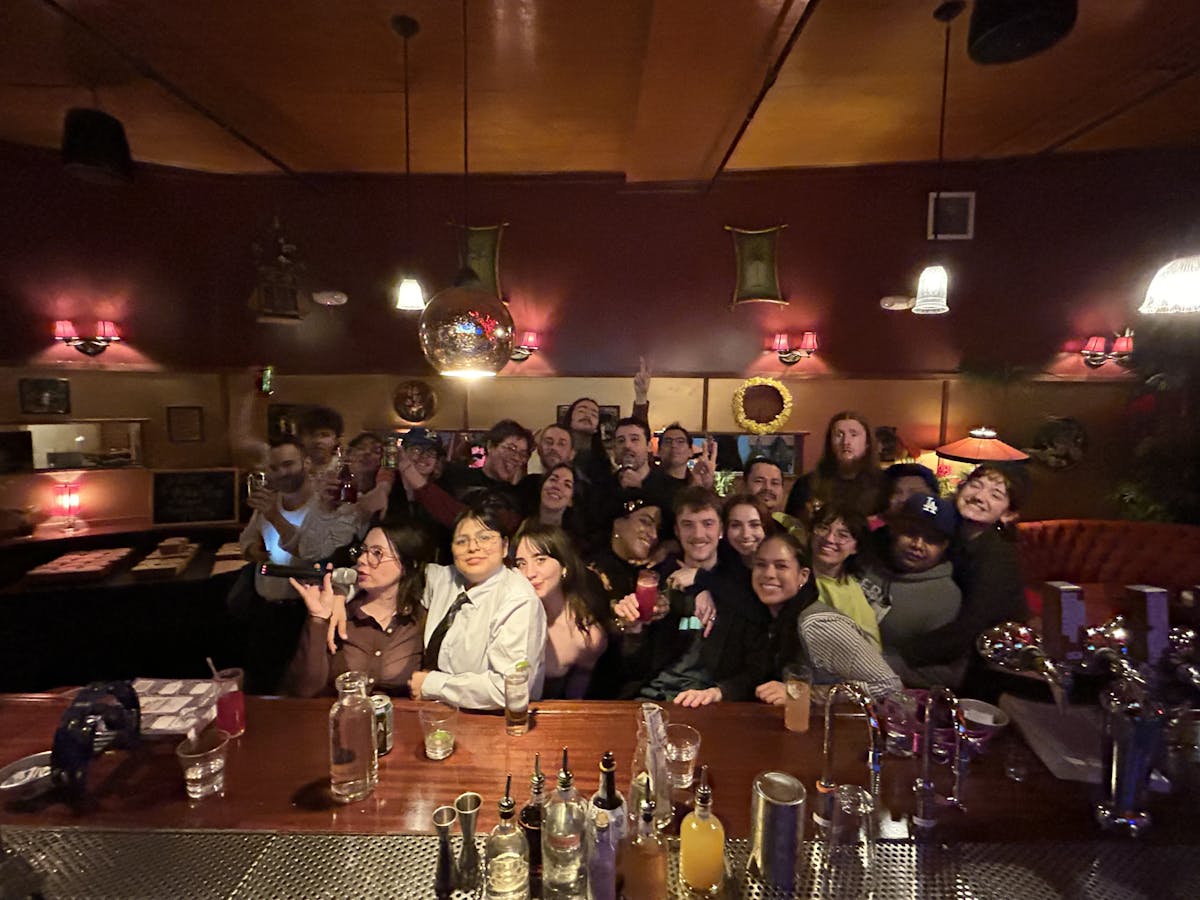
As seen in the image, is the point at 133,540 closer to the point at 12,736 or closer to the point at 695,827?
the point at 12,736

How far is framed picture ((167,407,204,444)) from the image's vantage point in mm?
5191

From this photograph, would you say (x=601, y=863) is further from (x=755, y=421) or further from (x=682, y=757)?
(x=755, y=421)

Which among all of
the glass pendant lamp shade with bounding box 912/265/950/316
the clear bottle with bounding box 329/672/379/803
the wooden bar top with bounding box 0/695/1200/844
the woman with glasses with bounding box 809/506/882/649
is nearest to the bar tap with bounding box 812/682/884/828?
the wooden bar top with bounding box 0/695/1200/844

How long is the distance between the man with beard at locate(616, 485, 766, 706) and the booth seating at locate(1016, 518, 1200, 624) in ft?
10.9

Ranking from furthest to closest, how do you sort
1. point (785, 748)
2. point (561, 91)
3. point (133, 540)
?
point (133, 540) → point (561, 91) → point (785, 748)

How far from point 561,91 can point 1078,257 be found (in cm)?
463

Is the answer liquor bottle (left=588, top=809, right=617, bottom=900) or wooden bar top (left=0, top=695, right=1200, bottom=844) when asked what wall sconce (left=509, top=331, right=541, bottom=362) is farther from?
liquor bottle (left=588, top=809, right=617, bottom=900)

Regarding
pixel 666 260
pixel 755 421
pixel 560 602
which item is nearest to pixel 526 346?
pixel 666 260

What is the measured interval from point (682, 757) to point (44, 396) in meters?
5.72

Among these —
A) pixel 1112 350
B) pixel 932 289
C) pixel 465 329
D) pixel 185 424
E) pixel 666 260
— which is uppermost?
pixel 666 260

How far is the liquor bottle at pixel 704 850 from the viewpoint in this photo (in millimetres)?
1374

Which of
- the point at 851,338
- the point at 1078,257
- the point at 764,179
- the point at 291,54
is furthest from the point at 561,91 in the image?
the point at 1078,257

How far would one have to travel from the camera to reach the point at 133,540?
193 inches

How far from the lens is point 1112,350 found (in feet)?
17.1
